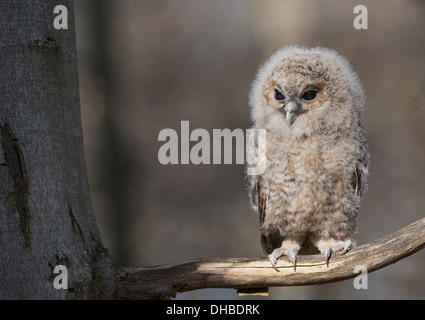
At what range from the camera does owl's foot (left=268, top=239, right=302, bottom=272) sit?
2.97 meters

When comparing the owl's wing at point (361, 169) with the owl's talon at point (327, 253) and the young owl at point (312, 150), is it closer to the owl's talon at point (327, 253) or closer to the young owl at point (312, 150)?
the young owl at point (312, 150)

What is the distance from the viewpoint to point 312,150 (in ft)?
11.0

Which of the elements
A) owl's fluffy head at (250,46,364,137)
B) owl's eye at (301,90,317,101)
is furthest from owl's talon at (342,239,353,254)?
owl's eye at (301,90,317,101)

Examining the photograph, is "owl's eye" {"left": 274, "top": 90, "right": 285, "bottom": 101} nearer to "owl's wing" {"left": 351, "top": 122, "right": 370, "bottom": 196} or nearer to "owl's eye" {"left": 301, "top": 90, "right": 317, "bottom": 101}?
"owl's eye" {"left": 301, "top": 90, "right": 317, "bottom": 101}

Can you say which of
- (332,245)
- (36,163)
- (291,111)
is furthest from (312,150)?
(36,163)

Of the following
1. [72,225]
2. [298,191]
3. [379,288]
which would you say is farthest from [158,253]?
[72,225]

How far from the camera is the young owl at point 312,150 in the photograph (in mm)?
3338

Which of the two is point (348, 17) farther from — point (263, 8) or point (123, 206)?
point (123, 206)

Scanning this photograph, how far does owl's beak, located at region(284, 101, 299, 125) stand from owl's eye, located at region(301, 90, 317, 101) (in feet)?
0.32

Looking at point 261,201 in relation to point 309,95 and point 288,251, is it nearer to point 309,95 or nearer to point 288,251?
point 288,251

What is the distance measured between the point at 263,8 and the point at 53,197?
15.9ft

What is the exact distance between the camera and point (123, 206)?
6930 mm

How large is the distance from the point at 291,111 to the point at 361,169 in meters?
0.66
